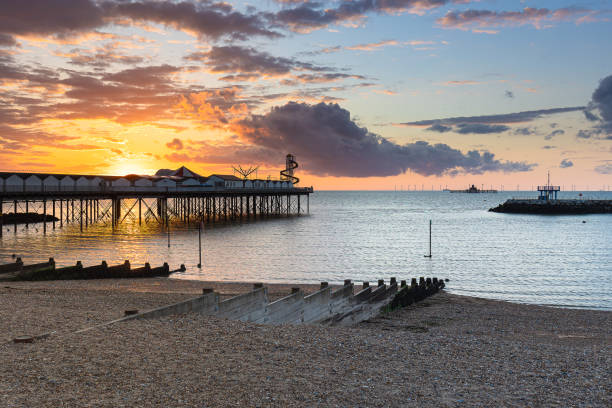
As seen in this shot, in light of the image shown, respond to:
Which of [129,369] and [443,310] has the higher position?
[129,369]

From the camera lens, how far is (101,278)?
27625 mm

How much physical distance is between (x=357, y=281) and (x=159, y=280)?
12.9m

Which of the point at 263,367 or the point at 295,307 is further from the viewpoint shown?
the point at 295,307

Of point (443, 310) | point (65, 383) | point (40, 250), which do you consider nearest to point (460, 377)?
point (65, 383)

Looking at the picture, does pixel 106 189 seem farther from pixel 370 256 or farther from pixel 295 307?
pixel 295 307

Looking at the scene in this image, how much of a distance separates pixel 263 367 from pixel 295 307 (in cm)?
530

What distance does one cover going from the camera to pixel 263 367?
8.89 meters

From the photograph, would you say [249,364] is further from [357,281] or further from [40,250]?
[40,250]

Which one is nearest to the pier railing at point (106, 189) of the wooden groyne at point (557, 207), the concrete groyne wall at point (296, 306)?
the concrete groyne wall at point (296, 306)

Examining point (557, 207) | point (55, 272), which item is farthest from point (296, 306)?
point (557, 207)

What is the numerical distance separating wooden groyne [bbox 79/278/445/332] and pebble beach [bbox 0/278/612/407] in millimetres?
412

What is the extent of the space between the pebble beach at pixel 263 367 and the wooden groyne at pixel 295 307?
41 cm

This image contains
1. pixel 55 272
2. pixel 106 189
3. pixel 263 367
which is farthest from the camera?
pixel 106 189

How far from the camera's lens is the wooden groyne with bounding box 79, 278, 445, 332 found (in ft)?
39.7
